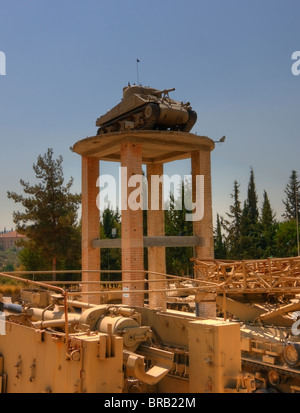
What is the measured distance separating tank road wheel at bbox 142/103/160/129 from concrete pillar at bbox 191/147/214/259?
2927mm

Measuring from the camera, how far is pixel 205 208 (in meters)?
22.8

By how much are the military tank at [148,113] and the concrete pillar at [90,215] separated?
214 cm

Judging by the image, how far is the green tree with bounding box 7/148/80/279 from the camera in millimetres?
32781

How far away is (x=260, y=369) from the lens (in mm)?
11680

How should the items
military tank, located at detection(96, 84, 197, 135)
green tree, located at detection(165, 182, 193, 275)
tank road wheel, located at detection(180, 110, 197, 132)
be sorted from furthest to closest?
green tree, located at detection(165, 182, 193, 275)
tank road wheel, located at detection(180, 110, 197, 132)
military tank, located at detection(96, 84, 197, 135)

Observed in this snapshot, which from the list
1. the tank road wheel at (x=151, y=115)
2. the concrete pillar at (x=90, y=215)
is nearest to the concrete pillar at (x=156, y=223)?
the concrete pillar at (x=90, y=215)

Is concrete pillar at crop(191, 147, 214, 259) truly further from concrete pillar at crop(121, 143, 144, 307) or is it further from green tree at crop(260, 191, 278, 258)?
green tree at crop(260, 191, 278, 258)

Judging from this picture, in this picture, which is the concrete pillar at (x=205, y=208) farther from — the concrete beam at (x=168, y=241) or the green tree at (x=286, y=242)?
the green tree at (x=286, y=242)

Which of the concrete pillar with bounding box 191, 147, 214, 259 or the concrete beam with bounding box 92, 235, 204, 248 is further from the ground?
the concrete pillar with bounding box 191, 147, 214, 259

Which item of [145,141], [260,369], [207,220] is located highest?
[145,141]

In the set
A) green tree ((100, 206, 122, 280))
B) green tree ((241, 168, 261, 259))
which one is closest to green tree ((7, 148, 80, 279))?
green tree ((100, 206, 122, 280))
